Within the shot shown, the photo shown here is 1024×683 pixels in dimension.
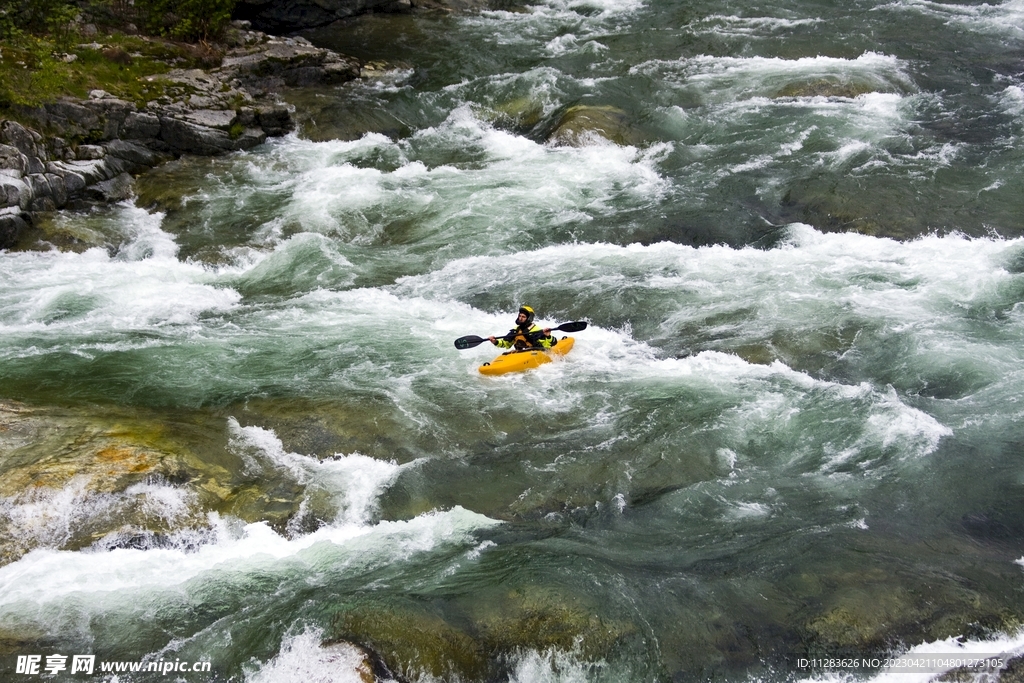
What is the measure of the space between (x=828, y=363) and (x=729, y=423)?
164 cm

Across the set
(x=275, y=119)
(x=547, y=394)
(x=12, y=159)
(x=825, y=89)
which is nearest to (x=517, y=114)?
(x=275, y=119)

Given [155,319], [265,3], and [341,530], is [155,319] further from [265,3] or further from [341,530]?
[265,3]

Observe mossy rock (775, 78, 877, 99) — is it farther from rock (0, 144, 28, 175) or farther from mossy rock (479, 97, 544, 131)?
rock (0, 144, 28, 175)

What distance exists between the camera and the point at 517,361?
30.4 ft

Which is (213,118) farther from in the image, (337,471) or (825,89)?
(825,89)

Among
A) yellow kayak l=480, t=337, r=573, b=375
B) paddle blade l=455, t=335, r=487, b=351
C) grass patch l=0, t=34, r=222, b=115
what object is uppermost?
grass patch l=0, t=34, r=222, b=115

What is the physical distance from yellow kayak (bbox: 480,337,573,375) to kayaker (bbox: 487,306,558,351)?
67 millimetres

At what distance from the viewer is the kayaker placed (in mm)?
9375

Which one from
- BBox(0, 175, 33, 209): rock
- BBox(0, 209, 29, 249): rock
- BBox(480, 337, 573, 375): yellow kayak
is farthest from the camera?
BBox(0, 175, 33, 209): rock

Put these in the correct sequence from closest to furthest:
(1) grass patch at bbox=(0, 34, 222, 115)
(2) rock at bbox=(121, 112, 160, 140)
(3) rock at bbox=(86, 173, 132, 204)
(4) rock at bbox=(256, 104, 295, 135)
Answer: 1. (3) rock at bbox=(86, 173, 132, 204)
2. (1) grass patch at bbox=(0, 34, 222, 115)
3. (2) rock at bbox=(121, 112, 160, 140)
4. (4) rock at bbox=(256, 104, 295, 135)

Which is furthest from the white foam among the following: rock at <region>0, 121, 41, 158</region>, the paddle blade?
rock at <region>0, 121, 41, 158</region>

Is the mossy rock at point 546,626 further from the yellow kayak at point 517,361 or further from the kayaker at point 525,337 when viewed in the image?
the kayaker at point 525,337

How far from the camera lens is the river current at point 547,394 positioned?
20.3ft

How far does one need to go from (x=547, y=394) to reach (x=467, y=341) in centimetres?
110
